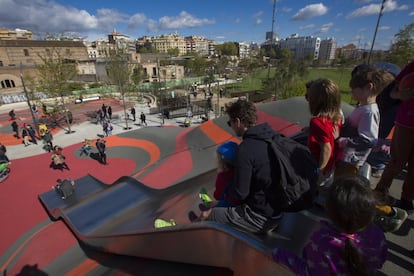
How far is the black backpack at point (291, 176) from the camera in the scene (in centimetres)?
217

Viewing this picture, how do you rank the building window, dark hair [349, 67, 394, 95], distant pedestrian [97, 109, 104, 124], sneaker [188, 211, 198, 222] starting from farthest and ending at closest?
the building window < distant pedestrian [97, 109, 104, 124] < sneaker [188, 211, 198, 222] < dark hair [349, 67, 394, 95]

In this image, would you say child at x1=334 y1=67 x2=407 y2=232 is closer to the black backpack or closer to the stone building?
the black backpack

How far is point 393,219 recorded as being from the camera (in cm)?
244

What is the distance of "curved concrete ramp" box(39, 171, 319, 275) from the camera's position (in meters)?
2.41

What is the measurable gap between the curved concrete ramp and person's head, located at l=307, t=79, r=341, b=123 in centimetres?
134

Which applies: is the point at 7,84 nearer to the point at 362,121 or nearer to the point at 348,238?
the point at 362,121

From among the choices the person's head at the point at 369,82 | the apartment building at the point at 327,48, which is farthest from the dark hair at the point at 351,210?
the apartment building at the point at 327,48

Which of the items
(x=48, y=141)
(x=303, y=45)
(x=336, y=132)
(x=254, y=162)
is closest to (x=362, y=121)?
(x=336, y=132)

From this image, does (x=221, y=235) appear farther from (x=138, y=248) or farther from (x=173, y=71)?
(x=173, y=71)

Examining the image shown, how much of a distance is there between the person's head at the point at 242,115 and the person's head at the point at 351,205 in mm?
1188

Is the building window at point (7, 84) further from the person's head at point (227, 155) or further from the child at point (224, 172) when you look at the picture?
the person's head at point (227, 155)

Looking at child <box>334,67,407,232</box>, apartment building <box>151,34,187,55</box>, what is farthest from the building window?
apartment building <box>151,34,187,55</box>

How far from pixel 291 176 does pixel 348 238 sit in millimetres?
750

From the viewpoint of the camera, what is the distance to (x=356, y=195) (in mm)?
1396
